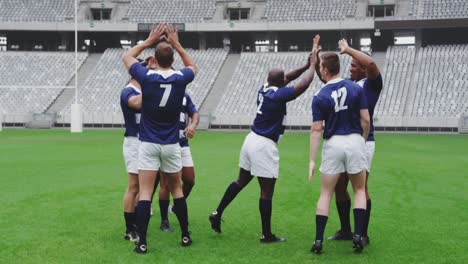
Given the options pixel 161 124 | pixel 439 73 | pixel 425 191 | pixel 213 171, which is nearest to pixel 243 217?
pixel 161 124

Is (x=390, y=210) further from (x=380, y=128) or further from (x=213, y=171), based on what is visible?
(x=380, y=128)

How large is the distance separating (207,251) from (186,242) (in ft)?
1.17

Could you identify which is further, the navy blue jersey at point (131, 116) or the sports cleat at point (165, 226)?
the sports cleat at point (165, 226)

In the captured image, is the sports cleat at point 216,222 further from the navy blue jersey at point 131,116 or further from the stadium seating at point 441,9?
the stadium seating at point 441,9

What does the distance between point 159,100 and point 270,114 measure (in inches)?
59.9

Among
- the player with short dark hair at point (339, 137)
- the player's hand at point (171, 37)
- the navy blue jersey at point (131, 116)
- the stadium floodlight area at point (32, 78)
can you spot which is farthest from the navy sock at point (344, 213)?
the stadium floodlight area at point (32, 78)

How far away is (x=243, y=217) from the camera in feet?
30.6

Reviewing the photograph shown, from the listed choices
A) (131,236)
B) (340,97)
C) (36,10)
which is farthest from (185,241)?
(36,10)

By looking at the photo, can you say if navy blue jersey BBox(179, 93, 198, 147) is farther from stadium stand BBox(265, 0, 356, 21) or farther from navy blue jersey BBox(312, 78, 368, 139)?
stadium stand BBox(265, 0, 356, 21)

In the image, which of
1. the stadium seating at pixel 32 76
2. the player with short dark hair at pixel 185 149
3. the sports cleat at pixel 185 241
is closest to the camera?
the sports cleat at pixel 185 241

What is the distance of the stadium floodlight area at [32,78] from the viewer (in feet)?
143

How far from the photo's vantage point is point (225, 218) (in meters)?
9.24

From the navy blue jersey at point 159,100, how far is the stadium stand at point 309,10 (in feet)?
132

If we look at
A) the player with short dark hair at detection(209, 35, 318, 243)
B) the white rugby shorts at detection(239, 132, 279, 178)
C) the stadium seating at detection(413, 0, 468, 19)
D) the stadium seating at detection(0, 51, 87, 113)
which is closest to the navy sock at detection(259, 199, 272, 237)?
the player with short dark hair at detection(209, 35, 318, 243)
